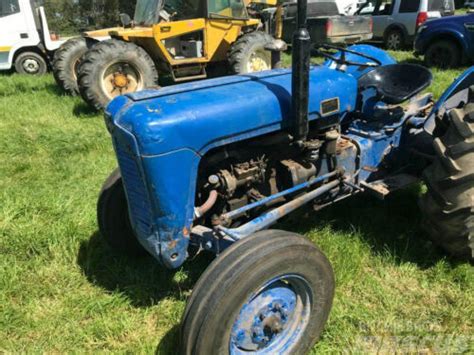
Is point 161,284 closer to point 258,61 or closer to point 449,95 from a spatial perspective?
point 449,95

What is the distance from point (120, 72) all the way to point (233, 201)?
15.8 feet

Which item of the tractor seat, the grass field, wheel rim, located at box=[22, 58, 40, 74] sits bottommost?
the grass field

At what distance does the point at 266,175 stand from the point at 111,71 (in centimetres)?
475

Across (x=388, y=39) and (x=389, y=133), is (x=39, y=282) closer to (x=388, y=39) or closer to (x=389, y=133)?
(x=389, y=133)

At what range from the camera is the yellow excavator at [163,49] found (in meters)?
6.38

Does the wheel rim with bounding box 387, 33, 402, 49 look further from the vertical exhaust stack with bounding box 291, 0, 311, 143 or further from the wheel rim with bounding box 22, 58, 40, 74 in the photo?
the vertical exhaust stack with bounding box 291, 0, 311, 143

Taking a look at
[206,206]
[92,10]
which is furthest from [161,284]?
[92,10]

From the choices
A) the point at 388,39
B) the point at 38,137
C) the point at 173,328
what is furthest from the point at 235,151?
the point at 388,39

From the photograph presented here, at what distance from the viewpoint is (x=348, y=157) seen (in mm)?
2744

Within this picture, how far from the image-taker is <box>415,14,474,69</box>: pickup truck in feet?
27.0

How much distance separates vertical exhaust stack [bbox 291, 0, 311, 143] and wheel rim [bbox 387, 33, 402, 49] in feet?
35.4

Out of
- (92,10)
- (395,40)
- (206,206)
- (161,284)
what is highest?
(92,10)

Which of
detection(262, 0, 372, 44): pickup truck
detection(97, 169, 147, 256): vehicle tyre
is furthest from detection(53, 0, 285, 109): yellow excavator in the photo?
detection(97, 169, 147, 256): vehicle tyre

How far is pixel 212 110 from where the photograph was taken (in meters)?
2.09
